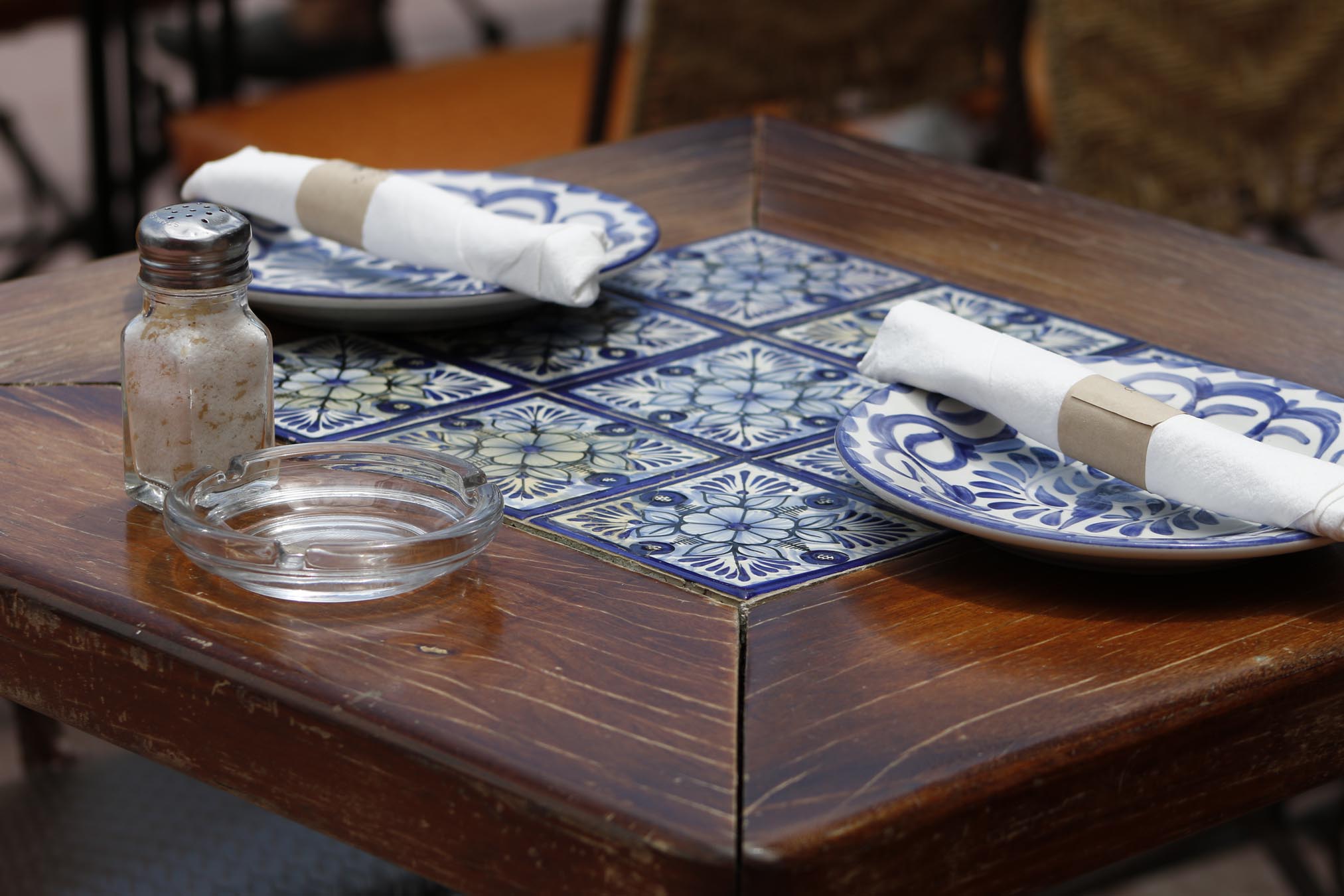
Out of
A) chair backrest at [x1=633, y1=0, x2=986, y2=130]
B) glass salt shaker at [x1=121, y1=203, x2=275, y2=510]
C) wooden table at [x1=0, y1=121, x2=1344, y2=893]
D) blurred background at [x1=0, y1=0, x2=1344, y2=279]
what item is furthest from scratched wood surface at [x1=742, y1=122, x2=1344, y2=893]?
chair backrest at [x1=633, y1=0, x2=986, y2=130]

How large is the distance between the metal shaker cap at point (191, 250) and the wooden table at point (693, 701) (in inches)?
4.2

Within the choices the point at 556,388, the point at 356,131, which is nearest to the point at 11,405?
the point at 556,388

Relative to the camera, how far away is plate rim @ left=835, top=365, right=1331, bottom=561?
2.06 feet

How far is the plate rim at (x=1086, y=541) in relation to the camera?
0.63m

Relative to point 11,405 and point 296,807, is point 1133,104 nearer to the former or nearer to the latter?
point 11,405

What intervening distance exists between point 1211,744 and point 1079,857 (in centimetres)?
7

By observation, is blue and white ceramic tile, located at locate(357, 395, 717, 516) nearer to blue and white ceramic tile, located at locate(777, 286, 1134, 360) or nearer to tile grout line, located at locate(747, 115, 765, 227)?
blue and white ceramic tile, located at locate(777, 286, 1134, 360)

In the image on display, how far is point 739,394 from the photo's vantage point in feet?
2.86

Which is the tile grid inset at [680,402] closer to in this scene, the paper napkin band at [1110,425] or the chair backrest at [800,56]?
the paper napkin band at [1110,425]

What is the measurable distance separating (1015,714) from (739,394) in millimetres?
335

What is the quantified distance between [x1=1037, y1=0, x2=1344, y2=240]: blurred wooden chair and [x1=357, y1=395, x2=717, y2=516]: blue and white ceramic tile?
1.26 m

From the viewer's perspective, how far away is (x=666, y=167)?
4.23 ft

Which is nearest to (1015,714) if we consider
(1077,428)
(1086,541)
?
(1086,541)

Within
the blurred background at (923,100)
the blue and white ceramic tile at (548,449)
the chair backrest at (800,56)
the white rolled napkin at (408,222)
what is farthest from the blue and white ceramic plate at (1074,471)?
the chair backrest at (800,56)
